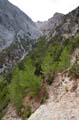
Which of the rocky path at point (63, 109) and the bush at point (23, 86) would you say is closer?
the rocky path at point (63, 109)

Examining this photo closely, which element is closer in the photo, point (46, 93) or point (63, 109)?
point (63, 109)

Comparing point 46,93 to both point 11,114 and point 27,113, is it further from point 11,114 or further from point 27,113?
point 11,114

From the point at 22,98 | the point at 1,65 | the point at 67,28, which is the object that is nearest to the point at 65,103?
the point at 22,98

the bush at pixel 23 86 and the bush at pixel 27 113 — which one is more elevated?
the bush at pixel 23 86

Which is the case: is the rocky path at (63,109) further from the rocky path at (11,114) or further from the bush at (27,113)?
the rocky path at (11,114)

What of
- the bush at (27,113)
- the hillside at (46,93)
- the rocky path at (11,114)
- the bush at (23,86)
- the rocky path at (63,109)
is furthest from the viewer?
the rocky path at (11,114)

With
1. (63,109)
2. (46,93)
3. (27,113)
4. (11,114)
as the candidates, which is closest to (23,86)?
(11,114)

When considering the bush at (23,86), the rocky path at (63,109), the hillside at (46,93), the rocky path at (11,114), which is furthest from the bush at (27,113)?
the bush at (23,86)

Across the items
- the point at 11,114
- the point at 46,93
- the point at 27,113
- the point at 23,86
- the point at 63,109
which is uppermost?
the point at 63,109

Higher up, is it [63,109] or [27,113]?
[63,109]

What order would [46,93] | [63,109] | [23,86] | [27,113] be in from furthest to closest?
[23,86], [46,93], [27,113], [63,109]

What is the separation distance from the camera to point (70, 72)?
126 feet

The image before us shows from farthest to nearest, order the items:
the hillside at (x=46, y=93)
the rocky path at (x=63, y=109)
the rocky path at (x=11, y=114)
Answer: the rocky path at (x=11, y=114) → the hillside at (x=46, y=93) → the rocky path at (x=63, y=109)

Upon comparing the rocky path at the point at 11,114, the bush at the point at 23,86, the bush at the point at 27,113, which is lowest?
the rocky path at the point at 11,114
